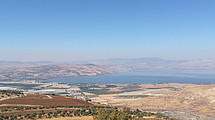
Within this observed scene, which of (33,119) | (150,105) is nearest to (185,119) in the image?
(150,105)

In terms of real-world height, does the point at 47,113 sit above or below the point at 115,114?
below

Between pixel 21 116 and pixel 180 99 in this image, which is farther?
pixel 180 99

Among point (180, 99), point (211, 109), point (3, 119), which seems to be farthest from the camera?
point (180, 99)

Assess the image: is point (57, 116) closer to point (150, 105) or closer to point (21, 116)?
point (21, 116)

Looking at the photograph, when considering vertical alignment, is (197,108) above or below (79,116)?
below

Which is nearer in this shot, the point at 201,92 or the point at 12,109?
the point at 12,109

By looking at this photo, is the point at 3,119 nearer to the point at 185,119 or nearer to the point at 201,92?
the point at 185,119

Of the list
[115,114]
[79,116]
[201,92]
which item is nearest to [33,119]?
[79,116]

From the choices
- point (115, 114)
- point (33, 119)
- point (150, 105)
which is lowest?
point (150, 105)

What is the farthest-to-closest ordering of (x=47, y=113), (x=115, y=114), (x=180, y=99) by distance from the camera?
(x=180, y=99), (x=47, y=113), (x=115, y=114)
